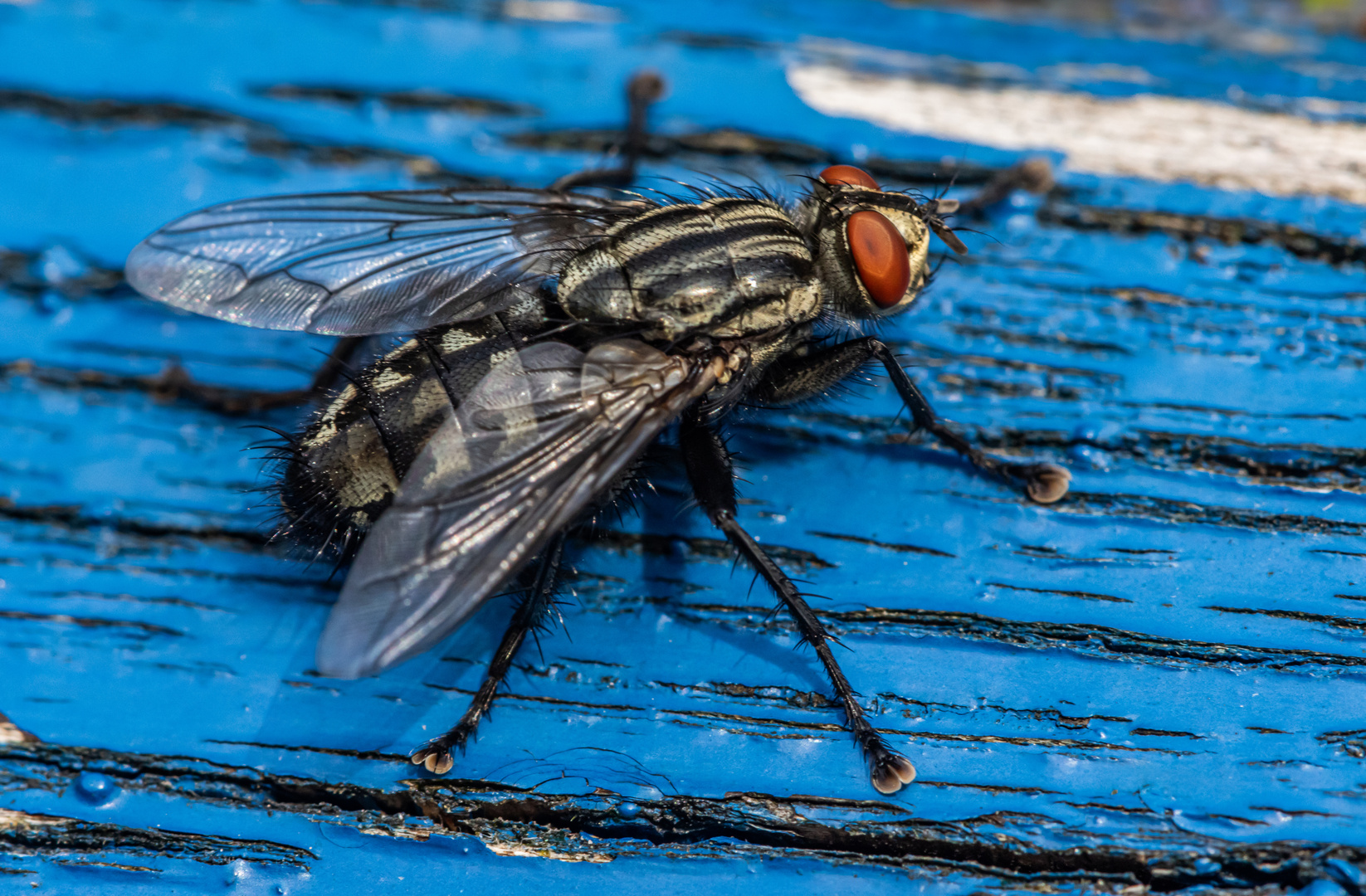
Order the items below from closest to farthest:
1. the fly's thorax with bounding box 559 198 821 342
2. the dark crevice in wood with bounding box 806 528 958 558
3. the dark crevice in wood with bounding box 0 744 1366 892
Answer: the dark crevice in wood with bounding box 0 744 1366 892
the dark crevice in wood with bounding box 806 528 958 558
the fly's thorax with bounding box 559 198 821 342

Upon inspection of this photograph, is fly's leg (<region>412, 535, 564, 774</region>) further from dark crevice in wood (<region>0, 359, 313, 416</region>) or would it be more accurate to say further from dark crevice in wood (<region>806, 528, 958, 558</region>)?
dark crevice in wood (<region>0, 359, 313, 416</region>)

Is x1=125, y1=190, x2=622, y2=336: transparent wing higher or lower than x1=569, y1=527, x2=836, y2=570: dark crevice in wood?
higher

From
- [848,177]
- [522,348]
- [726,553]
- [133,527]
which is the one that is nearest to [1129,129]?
[848,177]

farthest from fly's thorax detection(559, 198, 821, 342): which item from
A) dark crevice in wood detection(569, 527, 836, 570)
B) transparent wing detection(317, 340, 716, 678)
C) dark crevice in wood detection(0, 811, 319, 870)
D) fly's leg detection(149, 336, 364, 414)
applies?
dark crevice in wood detection(0, 811, 319, 870)

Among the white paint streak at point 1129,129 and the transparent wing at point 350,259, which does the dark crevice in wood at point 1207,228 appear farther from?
the transparent wing at point 350,259

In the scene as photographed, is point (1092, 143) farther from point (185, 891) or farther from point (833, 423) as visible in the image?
point (185, 891)

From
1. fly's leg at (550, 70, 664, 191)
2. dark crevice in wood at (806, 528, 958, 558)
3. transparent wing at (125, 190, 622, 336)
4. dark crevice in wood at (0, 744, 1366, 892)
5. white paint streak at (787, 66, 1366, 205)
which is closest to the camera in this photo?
dark crevice in wood at (0, 744, 1366, 892)

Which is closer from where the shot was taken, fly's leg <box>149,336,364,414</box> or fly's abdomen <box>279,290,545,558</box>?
fly's abdomen <box>279,290,545,558</box>

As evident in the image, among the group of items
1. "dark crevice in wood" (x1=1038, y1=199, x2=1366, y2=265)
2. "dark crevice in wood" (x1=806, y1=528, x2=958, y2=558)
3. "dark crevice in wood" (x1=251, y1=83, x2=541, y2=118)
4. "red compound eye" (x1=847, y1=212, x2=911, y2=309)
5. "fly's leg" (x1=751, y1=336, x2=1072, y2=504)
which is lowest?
"dark crevice in wood" (x1=806, y1=528, x2=958, y2=558)
